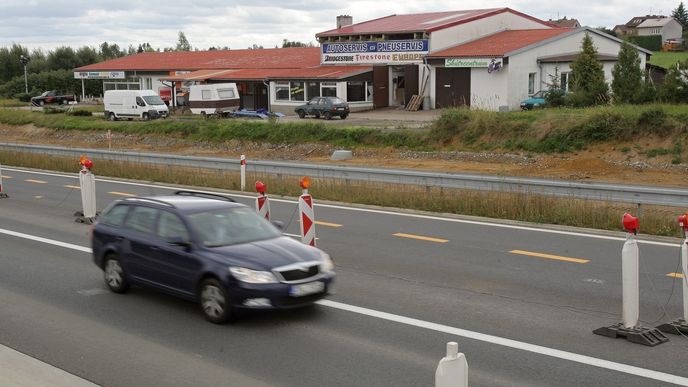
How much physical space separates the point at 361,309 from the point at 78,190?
50.7ft

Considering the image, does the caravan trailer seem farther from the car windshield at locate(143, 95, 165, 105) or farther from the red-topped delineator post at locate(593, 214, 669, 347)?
the red-topped delineator post at locate(593, 214, 669, 347)

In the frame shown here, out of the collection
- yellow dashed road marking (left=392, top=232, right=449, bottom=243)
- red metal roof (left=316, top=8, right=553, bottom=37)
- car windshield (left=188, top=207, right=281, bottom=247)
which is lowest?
yellow dashed road marking (left=392, top=232, right=449, bottom=243)

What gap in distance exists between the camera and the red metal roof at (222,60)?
64.4m

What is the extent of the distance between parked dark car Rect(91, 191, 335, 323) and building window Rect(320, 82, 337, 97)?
4260 cm

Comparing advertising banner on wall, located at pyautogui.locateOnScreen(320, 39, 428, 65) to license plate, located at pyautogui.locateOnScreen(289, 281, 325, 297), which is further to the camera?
advertising banner on wall, located at pyautogui.locateOnScreen(320, 39, 428, 65)

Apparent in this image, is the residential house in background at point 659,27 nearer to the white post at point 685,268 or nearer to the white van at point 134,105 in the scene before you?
the white van at point 134,105

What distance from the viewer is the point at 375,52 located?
5356 centimetres

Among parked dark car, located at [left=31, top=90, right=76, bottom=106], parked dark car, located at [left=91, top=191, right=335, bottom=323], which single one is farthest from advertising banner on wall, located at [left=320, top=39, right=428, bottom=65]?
parked dark car, located at [left=91, top=191, right=335, bottom=323]

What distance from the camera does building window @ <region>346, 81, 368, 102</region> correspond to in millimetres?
53250

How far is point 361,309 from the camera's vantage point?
32.7 ft

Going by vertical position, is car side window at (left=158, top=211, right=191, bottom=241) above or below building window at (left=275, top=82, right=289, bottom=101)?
below

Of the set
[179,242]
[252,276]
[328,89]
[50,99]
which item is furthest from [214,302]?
[50,99]

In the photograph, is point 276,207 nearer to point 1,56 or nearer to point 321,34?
point 321,34

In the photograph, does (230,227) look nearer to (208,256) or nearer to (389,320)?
(208,256)
